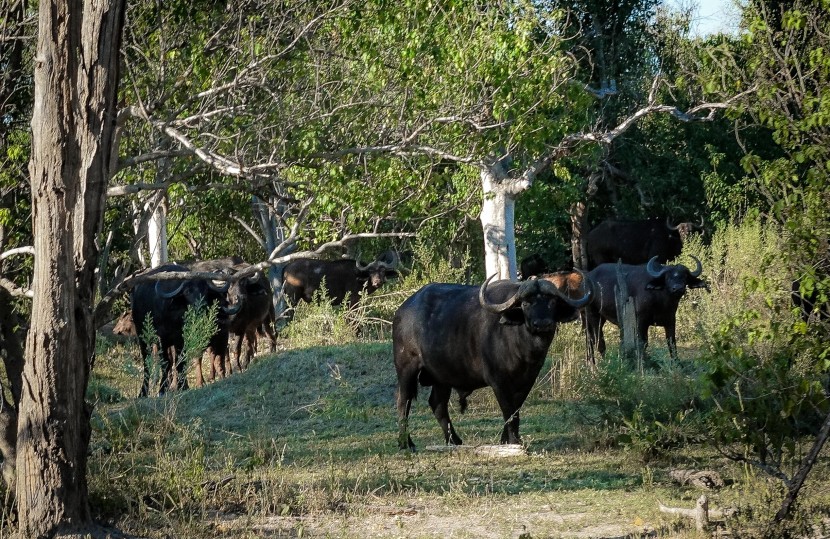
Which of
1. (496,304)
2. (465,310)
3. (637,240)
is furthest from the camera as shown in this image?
(637,240)

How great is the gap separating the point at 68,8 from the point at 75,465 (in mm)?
2701

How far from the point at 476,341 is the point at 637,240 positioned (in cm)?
1804

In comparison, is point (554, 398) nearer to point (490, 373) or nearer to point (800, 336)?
point (490, 373)

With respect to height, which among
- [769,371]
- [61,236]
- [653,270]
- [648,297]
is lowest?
[769,371]

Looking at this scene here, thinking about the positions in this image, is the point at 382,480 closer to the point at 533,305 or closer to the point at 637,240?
the point at 533,305

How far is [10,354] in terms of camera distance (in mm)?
9219

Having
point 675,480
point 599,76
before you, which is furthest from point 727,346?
point 599,76

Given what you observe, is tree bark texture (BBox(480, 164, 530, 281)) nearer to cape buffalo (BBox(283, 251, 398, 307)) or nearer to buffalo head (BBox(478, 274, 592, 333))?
cape buffalo (BBox(283, 251, 398, 307))

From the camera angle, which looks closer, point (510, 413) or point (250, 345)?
point (510, 413)

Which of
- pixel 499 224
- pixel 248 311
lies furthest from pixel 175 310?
pixel 499 224

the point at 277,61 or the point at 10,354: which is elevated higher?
the point at 277,61

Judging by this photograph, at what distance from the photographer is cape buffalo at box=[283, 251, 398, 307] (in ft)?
81.8

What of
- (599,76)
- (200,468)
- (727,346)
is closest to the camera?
(727,346)

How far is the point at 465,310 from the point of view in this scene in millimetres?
11562
